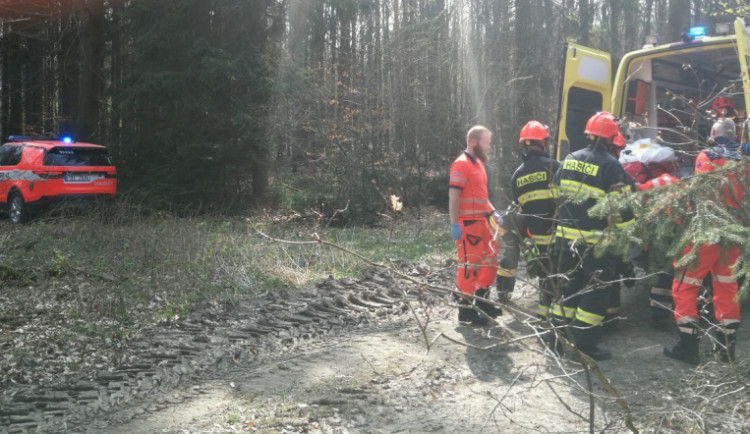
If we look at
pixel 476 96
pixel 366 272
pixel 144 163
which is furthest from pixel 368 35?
pixel 366 272

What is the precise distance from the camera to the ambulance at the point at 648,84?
7.35m

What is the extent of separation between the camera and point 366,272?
27.6ft

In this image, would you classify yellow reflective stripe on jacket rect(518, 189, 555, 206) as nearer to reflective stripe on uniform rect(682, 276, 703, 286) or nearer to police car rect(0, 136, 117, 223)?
reflective stripe on uniform rect(682, 276, 703, 286)

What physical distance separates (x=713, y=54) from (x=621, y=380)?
182 inches

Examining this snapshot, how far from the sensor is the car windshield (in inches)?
553

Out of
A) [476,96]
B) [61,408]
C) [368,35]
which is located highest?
[368,35]

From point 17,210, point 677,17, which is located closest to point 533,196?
point 17,210

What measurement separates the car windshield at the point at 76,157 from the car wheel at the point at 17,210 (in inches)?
43.2

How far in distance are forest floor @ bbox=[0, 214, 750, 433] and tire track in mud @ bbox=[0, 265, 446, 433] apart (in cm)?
2

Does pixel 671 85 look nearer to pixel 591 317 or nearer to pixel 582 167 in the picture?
pixel 582 167

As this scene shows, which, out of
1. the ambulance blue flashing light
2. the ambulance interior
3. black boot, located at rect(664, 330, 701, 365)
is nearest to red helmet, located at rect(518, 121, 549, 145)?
black boot, located at rect(664, 330, 701, 365)

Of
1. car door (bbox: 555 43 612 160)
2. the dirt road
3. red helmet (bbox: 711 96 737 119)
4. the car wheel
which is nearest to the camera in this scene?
the dirt road

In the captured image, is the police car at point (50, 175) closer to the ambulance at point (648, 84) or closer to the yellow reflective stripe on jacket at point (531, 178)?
the ambulance at point (648, 84)

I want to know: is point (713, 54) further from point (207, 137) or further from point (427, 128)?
point (207, 137)
